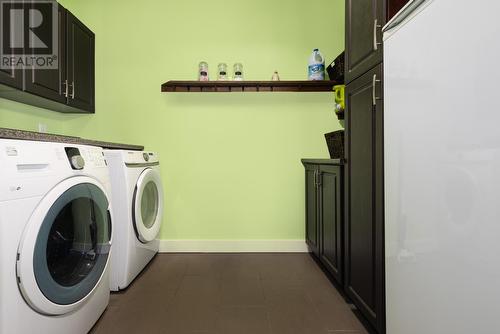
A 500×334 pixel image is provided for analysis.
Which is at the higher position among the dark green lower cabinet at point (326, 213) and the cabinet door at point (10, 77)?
the cabinet door at point (10, 77)

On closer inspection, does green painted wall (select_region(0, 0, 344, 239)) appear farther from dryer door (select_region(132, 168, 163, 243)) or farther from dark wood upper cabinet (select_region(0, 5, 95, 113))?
dryer door (select_region(132, 168, 163, 243))

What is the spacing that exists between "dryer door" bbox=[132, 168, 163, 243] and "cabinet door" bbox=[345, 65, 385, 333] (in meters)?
1.33

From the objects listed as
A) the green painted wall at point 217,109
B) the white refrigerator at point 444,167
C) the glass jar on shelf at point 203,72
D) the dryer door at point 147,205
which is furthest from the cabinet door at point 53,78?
the white refrigerator at point 444,167

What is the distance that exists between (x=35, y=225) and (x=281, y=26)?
2.44 m

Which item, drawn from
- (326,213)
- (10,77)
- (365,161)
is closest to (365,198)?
(365,161)

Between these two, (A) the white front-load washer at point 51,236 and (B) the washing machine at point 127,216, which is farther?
(B) the washing machine at point 127,216

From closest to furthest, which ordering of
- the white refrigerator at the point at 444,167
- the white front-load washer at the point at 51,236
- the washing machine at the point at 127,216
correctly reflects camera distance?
the white refrigerator at the point at 444,167 < the white front-load washer at the point at 51,236 < the washing machine at the point at 127,216

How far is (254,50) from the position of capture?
8.23ft

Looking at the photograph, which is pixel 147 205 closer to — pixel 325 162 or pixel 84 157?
pixel 84 157

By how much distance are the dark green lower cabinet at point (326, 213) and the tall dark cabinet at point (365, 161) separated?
10 cm

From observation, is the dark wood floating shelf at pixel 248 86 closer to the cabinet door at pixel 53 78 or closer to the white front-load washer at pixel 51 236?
the cabinet door at pixel 53 78

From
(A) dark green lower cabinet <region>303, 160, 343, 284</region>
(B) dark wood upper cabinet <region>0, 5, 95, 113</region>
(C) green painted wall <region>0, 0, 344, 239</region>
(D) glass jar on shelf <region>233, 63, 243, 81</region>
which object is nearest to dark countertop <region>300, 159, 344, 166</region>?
(A) dark green lower cabinet <region>303, 160, 343, 284</region>

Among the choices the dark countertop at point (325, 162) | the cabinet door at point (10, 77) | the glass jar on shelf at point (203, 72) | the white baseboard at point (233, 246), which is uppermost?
the glass jar on shelf at point (203, 72)

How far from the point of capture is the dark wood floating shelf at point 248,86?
2.38m
